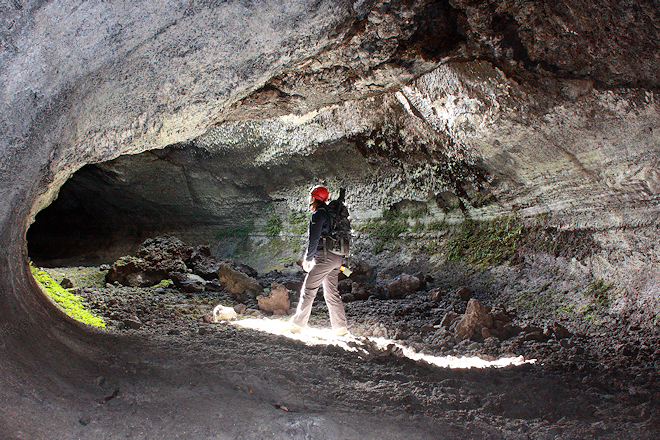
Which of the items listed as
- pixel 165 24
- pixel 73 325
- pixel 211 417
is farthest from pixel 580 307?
pixel 73 325

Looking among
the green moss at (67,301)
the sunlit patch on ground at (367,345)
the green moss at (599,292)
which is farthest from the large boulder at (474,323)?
the green moss at (67,301)

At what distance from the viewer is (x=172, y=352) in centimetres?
313

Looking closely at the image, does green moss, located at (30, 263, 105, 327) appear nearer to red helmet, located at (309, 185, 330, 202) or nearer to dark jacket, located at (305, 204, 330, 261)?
dark jacket, located at (305, 204, 330, 261)

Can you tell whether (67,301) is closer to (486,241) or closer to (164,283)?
(164,283)

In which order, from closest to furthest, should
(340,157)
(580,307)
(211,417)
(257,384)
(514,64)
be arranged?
(211,417) < (257,384) < (514,64) < (580,307) < (340,157)

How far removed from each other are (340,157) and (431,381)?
17.9ft

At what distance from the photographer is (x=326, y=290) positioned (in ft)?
14.6

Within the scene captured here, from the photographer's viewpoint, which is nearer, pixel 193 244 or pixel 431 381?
pixel 431 381

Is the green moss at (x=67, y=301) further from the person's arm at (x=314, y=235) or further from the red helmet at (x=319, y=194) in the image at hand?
the red helmet at (x=319, y=194)

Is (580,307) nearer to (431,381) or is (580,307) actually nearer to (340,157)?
(431,381)

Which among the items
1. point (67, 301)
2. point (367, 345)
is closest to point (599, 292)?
point (367, 345)

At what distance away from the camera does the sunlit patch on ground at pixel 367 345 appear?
339 centimetres

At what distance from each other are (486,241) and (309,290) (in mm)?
3495

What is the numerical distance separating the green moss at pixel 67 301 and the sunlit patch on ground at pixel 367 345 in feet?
5.13
